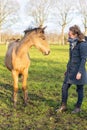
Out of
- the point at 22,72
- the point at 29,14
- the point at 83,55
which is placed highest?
the point at 29,14

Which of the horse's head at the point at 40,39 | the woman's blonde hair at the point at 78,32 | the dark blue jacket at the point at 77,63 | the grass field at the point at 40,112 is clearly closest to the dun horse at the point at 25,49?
the horse's head at the point at 40,39

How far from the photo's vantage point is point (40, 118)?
21.3 ft

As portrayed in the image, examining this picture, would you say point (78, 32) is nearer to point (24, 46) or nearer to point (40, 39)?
point (40, 39)

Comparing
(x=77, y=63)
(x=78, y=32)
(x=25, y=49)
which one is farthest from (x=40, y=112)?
(x=78, y=32)

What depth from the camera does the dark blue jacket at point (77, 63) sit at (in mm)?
6555

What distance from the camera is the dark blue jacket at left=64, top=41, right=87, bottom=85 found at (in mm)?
6555

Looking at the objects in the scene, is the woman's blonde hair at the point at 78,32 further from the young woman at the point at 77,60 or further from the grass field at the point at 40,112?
the grass field at the point at 40,112

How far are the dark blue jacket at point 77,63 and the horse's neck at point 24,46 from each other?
1.33m

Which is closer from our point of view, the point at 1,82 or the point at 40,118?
the point at 40,118

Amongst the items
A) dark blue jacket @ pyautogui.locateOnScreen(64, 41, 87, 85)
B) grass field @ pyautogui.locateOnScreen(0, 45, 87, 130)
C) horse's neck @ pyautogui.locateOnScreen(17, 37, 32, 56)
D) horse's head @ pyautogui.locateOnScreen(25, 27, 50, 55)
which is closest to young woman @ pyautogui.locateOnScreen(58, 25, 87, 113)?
dark blue jacket @ pyautogui.locateOnScreen(64, 41, 87, 85)

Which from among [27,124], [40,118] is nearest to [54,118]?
[40,118]

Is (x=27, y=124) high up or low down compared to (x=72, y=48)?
down

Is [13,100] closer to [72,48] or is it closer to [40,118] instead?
[40,118]

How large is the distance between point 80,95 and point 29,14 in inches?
2625
